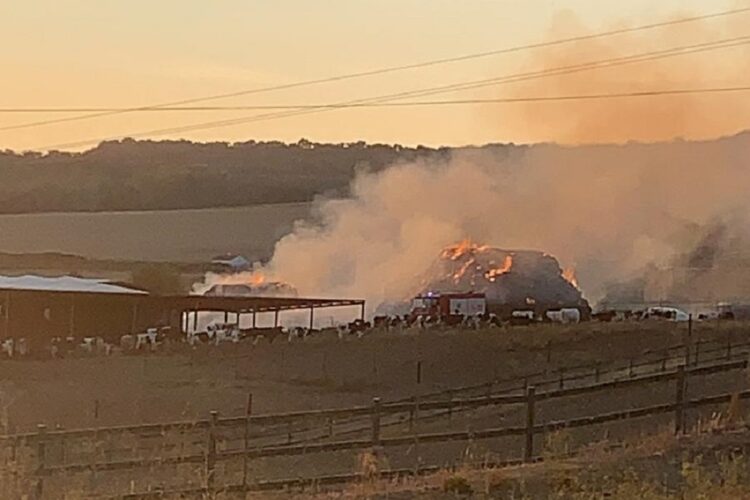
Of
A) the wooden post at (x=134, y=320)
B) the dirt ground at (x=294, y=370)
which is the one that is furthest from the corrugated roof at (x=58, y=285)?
the dirt ground at (x=294, y=370)

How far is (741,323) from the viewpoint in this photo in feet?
181

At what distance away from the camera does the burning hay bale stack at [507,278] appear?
69.1 meters

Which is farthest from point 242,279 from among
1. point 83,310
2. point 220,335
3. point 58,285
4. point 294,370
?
point 294,370

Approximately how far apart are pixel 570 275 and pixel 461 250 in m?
6.43

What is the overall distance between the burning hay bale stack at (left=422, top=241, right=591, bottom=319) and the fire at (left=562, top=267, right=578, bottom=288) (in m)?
0.22

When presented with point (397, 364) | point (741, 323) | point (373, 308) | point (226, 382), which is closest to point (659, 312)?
point (741, 323)

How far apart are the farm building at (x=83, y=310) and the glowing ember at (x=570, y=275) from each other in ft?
83.8

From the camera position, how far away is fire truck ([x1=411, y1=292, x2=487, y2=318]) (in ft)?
199

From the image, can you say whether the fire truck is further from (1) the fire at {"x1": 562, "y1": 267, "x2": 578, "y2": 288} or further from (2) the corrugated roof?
(2) the corrugated roof

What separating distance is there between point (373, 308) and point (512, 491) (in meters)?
57.7

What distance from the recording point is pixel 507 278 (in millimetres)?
70438

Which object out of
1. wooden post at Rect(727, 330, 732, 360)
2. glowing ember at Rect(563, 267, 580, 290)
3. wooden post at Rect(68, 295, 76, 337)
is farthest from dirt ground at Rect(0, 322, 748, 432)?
glowing ember at Rect(563, 267, 580, 290)

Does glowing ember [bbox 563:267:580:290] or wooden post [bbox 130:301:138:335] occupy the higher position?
glowing ember [bbox 563:267:580:290]

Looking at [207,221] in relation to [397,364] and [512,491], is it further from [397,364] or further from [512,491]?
[512,491]
